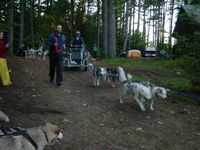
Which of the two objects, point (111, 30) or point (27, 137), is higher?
point (111, 30)

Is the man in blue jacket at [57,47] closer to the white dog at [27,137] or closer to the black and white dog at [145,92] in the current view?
the black and white dog at [145,92]

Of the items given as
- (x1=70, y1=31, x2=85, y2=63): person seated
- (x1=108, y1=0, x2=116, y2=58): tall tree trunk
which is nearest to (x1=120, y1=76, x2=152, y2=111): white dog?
(x1=70, y1=31, x2=85, y2=63): person seated

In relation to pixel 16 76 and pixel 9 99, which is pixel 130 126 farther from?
pixel 16 76

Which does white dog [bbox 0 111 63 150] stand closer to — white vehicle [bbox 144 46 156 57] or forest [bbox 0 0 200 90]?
forest [bbox 0 0 200 90]

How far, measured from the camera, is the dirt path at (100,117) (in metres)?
8.82

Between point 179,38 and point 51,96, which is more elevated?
point 179,38

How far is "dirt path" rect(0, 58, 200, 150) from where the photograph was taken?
8.82 metres

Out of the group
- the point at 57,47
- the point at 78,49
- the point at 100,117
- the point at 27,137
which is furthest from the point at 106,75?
the point at 27,137

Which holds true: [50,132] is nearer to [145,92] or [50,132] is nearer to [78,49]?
[145,92]

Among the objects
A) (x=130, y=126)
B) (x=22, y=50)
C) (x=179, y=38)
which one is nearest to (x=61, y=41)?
(x=179, y=38)

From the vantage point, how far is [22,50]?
35.8 metres

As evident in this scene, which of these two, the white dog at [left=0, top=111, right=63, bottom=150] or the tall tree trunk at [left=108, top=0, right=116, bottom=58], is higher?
the tall tree trunk at [left=108, top=0, right=116, bottom=58]

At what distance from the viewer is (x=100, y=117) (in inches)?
415

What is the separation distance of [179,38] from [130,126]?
5298 mm
